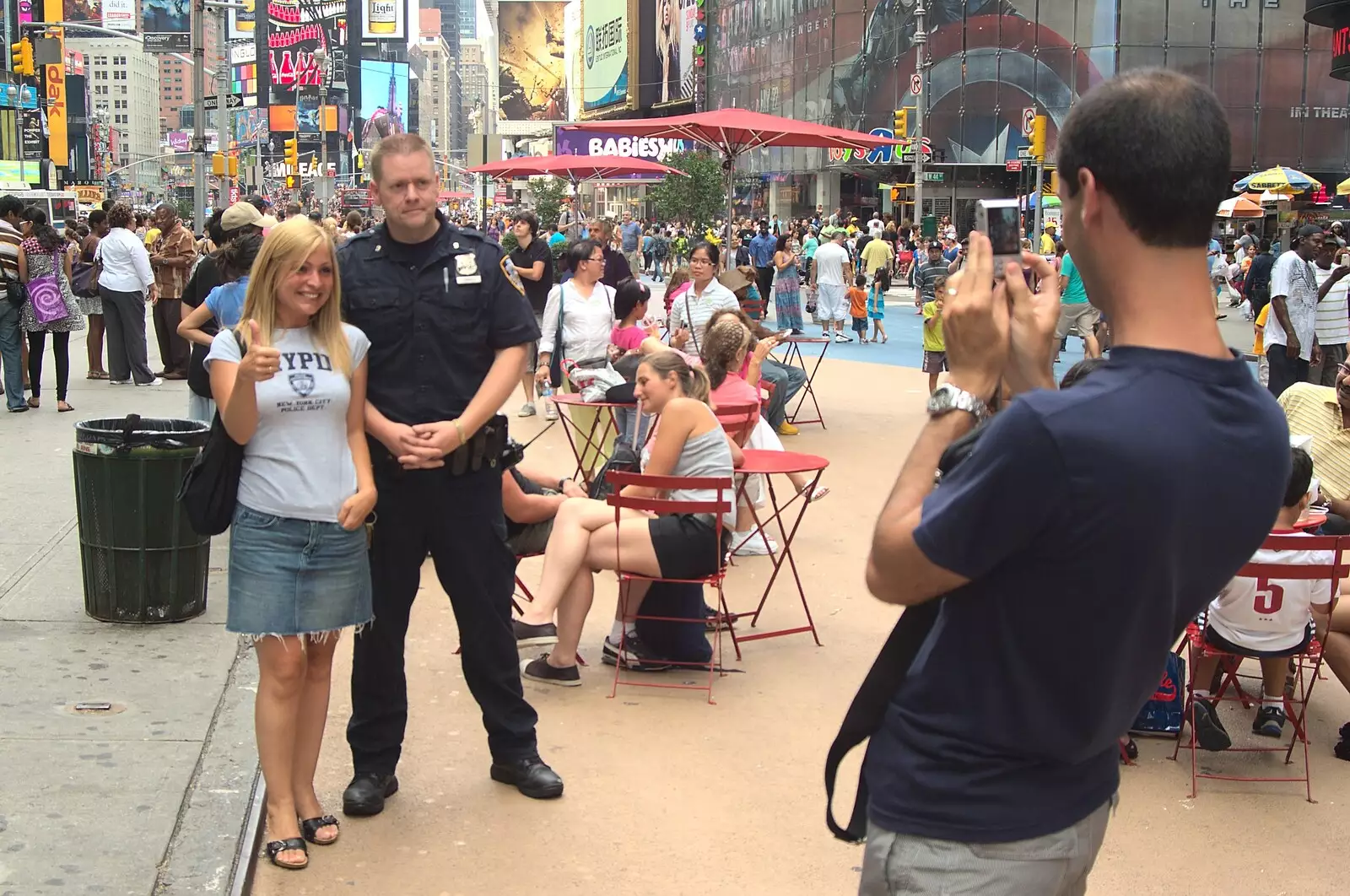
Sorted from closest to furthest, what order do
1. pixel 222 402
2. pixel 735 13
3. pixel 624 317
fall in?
pixel 222 402, pixel 624 317, pixel 735 13

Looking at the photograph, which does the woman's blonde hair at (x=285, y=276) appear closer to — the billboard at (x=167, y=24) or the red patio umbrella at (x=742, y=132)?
the red patio umbrella at (x=742, y=132)

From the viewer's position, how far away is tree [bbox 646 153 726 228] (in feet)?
118

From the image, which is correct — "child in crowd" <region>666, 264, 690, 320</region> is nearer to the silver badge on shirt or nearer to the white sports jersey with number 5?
the white sports jersey with number 5

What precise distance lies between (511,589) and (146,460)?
90.2 inches

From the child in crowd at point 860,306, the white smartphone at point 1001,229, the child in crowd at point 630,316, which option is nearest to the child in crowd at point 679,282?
the child in crowd at point 630,316

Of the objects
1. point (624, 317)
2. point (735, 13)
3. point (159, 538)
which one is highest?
point (735, 13)

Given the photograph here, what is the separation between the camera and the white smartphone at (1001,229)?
6.80ft

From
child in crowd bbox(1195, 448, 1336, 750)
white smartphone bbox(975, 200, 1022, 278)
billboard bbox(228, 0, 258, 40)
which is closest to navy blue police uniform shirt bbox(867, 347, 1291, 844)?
white smartphone bbox(975, 200, 1022, 278)

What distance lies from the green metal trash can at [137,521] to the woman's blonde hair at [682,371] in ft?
6.73

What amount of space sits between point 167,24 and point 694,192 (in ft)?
135

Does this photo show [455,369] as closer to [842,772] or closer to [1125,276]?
[842,772]

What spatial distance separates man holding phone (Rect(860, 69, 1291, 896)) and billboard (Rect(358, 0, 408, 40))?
172m

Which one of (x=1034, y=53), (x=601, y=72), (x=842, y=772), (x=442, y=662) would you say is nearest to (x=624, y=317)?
(x=442, y=662)

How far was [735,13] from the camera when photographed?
70.9 meters
